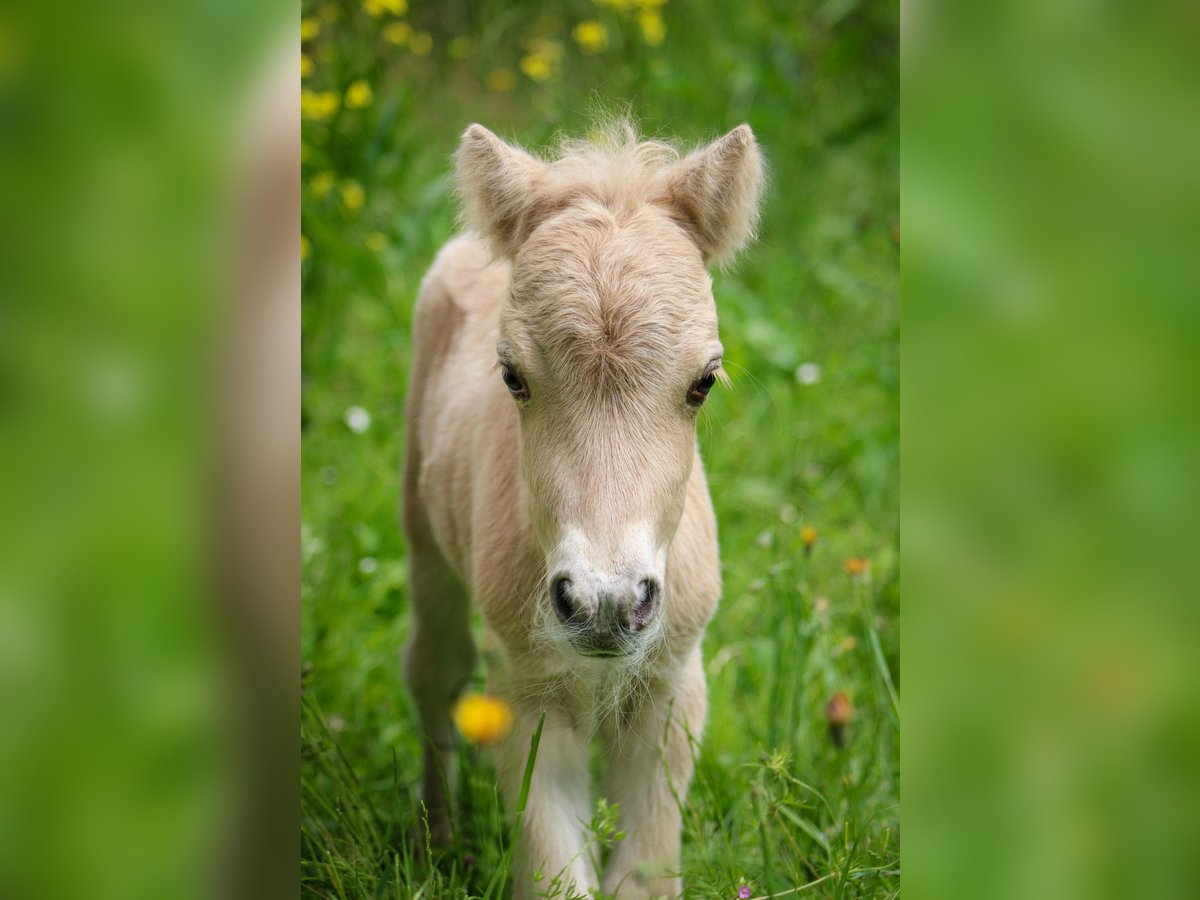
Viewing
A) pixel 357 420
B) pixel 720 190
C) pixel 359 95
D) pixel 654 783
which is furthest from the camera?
pixel 357 420

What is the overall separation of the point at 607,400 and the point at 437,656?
1.81 metres

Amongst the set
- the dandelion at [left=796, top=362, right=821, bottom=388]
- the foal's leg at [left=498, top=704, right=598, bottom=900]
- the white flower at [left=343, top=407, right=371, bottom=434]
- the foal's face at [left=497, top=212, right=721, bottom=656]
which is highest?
the dandelion at [left=796, top=362, right=821, bottom=388]

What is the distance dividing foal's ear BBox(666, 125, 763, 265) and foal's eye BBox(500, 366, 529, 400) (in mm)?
601

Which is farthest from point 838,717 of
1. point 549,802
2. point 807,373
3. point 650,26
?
point 650,26

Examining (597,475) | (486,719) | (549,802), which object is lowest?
(549,802)

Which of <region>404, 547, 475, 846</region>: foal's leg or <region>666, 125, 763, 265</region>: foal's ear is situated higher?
<region>666, 125, 763, 265</region>: foal's ear

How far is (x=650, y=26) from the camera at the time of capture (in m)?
6.15

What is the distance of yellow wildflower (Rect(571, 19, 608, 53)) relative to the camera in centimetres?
562

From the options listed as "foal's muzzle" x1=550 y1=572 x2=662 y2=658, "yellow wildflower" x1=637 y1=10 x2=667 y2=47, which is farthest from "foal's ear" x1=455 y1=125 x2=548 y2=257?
"yellow wildflower" x1=637 y1=10 x2=667 y2=47

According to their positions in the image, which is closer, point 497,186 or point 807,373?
point 497,186
